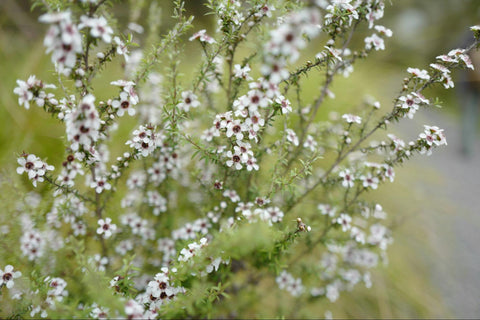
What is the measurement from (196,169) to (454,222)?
11.8 feet

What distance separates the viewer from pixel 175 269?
1.30 metres

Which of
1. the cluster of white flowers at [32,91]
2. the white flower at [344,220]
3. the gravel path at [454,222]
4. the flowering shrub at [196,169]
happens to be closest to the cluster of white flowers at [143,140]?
the flowering shrub at [196,169]

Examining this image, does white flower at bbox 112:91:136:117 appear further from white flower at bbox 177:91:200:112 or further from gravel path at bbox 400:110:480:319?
gravel path at bbox 400:110:480:319

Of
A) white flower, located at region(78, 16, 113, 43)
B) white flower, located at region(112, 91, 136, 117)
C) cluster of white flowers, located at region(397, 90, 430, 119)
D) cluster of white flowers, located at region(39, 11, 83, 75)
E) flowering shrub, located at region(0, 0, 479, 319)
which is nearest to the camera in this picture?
cluster of white flowers, located at region(39, 11, 83, 75)

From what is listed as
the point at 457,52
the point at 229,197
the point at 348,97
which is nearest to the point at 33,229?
the point at 229,197

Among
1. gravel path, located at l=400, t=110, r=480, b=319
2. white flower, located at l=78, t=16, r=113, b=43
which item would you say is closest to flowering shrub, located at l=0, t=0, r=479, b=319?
white flower, located at l=78, t=16, r=113, b=43

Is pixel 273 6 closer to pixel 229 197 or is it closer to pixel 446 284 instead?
pixel 229 197

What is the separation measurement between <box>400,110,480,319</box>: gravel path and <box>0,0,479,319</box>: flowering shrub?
104cm

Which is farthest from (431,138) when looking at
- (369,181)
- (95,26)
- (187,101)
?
(95,26)

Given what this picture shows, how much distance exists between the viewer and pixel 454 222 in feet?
12.7

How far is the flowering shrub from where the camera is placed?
1.17 m

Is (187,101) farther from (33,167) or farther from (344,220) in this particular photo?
(344,220)

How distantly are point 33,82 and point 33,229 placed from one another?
1.21 metres

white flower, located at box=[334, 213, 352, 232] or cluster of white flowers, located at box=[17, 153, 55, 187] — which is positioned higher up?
cluster of white flowers, located at box=[17, 153, 55, 187]
